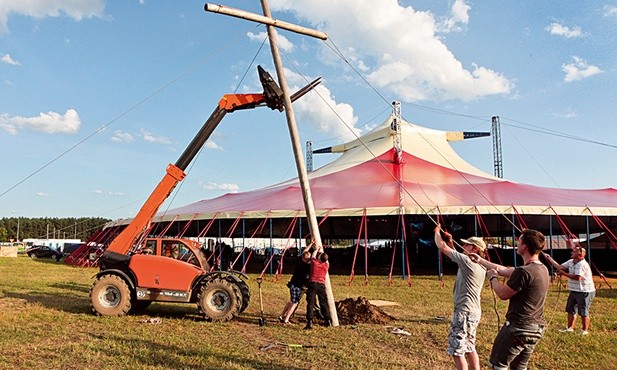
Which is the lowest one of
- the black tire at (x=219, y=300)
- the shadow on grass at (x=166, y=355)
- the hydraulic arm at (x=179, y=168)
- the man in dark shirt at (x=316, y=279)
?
the shadow on grass at (x=166, y=355)

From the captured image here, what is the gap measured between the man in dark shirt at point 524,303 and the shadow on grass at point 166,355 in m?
2.76

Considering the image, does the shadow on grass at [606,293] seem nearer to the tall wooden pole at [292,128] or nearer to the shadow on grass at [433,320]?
the shadow on grass at [433,320]

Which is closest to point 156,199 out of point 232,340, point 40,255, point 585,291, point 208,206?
point 232,340

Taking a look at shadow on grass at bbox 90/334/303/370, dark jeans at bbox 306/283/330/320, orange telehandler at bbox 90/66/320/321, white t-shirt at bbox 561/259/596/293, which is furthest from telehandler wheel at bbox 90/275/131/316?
white t-shirt at bbox 561/259/596/293

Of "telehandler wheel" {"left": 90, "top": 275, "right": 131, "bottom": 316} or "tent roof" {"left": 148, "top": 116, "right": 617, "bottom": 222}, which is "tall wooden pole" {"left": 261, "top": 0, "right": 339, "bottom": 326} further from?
"tent roof" {"left": 148, "top": 116, "right": 617, "bottom": 222}

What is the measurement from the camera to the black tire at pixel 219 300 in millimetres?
9180

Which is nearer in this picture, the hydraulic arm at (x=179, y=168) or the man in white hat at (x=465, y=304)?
the man in white hat at (x=465, y=304)

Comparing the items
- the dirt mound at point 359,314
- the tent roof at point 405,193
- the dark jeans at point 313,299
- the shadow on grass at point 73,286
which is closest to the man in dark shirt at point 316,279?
the dark jeans at point 313,299

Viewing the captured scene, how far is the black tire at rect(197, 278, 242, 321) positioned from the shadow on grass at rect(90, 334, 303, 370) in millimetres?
1820

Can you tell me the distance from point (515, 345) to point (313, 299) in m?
4.77

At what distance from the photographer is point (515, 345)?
4234mm

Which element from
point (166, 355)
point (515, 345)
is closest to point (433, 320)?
point (166, 355)

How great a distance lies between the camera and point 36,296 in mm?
12289

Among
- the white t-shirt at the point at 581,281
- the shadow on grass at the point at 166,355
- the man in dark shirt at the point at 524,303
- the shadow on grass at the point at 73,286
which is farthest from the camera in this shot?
the shadow on grass at the point at 73,286
